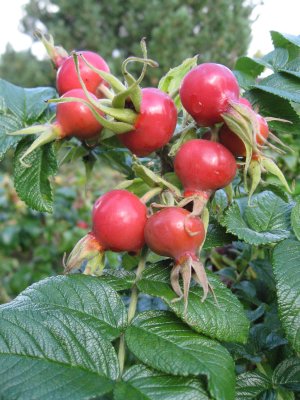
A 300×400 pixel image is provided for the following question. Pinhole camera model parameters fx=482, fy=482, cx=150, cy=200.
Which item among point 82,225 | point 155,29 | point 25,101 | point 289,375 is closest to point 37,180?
point 25,101

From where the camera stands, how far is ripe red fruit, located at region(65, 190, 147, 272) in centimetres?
79

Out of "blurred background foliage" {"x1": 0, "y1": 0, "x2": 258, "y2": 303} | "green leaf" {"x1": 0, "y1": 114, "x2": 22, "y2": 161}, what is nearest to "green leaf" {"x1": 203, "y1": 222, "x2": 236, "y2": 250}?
"green leaf" {"x1": 0, "y1": 114, "x2": 22, "y2": 161}

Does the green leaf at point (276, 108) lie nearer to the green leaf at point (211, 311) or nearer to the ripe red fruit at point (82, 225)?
the green leaf at point (211, 311)

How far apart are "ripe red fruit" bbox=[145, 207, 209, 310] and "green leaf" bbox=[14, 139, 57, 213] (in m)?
0.30

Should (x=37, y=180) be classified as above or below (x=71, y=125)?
below

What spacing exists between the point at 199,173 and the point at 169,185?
2.7 inches

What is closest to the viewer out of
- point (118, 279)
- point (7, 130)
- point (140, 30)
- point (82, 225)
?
point (118, 279)

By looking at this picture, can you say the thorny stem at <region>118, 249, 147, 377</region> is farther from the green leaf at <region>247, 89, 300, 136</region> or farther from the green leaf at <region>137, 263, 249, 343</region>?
the green leaf at <region>247, 89, 300, 136</region>

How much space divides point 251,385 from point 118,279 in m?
0.30

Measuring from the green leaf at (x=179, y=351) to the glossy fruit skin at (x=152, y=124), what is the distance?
0.30 meters

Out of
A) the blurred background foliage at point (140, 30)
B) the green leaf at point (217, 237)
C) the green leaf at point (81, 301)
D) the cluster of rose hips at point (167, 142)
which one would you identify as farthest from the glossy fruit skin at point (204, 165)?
the blurred background foliage at point (140, 30)

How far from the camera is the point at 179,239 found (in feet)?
2.44

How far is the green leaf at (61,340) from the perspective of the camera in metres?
0.63

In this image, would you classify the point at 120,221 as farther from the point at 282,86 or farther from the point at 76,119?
the point at 282,86
